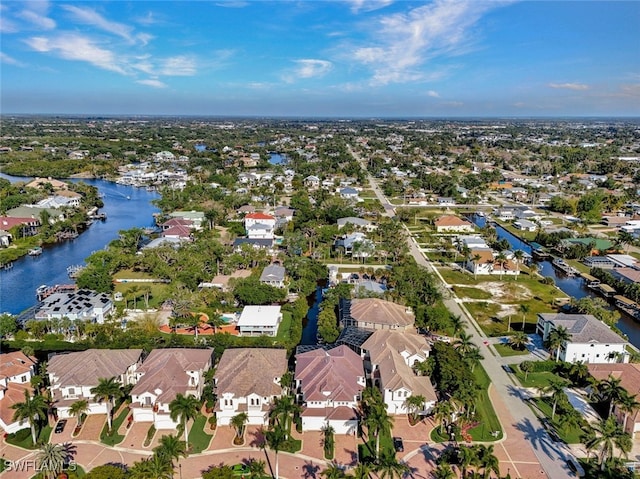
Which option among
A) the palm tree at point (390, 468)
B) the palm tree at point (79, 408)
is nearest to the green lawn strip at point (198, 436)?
the palm tree at point (79, 408)

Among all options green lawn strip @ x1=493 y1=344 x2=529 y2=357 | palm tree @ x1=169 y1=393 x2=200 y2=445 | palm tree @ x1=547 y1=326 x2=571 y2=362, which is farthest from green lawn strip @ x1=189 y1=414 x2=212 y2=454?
palm tree @ x1=547 y1=326 x2=571 y2=362

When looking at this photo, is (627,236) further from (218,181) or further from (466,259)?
(218,181)

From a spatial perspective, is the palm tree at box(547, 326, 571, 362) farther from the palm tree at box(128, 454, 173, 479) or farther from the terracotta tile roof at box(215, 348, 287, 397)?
the palm tree at box(128, 454, 173, 479)

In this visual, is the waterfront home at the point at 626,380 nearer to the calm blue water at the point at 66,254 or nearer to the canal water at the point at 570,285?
the canal water at the point at 570,285

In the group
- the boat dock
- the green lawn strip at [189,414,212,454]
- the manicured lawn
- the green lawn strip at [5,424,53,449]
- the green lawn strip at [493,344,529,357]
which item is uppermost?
the boat dock

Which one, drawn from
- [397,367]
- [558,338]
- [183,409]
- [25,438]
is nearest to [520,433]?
[397,367]

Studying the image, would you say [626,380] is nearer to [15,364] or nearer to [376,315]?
[376,315]

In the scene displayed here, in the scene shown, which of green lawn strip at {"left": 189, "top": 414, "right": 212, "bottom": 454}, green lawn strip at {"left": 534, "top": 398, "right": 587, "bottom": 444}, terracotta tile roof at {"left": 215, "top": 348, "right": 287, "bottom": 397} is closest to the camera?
green lawn strip at {"left": 189, "top": 414, "right": 212, "bottom": 454}
